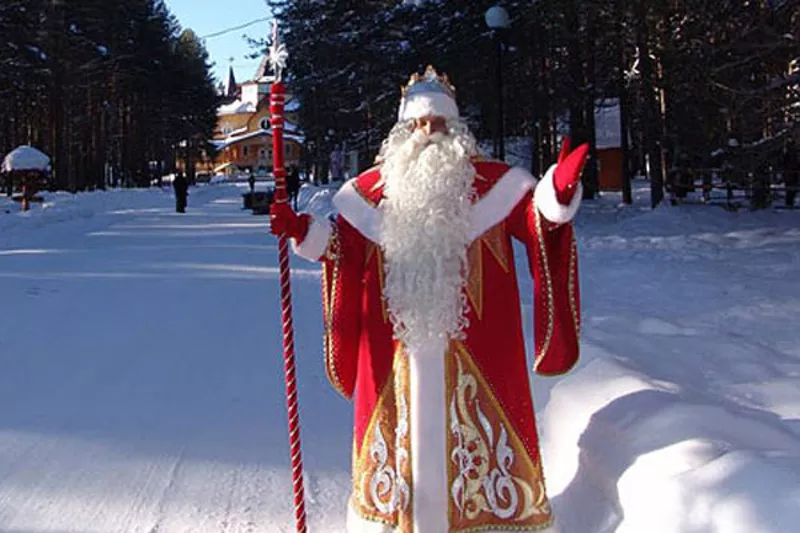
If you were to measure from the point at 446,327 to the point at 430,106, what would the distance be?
35.5 inches

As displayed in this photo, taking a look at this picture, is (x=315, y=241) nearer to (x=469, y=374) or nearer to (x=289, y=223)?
(x=289, y=223)

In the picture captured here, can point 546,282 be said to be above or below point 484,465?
above

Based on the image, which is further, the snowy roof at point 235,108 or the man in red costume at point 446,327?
the snowy roof at point 235,108

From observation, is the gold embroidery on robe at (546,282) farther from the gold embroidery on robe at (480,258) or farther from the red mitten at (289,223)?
the red mitten at (289,223)

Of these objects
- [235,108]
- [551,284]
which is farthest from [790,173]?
[235,108]

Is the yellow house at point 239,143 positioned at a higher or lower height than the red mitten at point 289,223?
higher

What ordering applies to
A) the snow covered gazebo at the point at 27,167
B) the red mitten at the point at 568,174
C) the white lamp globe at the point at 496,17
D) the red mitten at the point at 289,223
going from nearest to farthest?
the red mitten at the point at 568,174 → the red mitten at the point at 289,223 → the white lamp globe at the point at 496,17 → the snow covered gazebo at the point at 27,167

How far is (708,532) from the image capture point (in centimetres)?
274

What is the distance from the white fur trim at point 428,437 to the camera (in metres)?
3.29

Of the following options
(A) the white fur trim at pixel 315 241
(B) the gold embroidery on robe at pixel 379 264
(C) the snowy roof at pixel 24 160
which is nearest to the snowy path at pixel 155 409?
(B) the gold embroidery on robe at pixel 379 264

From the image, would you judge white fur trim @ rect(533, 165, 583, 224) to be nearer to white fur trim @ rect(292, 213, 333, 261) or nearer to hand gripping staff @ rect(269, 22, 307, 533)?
white fur trim @ rect(292, 213, 333, 261)

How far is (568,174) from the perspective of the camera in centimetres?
310

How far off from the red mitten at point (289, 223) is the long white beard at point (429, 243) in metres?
0.32

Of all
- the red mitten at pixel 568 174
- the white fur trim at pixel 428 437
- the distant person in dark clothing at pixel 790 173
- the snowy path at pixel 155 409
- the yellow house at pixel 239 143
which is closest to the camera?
the red mitten at pixel 568 174
